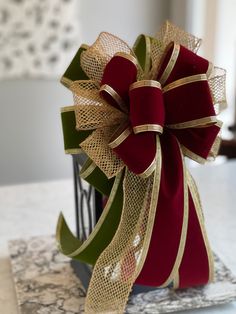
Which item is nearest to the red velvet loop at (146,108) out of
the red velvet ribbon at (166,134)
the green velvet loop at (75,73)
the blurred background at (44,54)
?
the red velvet ribbon at (166,134)

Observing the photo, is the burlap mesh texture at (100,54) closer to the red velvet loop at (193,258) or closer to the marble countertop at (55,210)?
the red velvet loop at (193,258)

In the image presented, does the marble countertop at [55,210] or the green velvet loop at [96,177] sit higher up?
the green velvet loop at [96,177]

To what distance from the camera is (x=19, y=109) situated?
8.48 ft

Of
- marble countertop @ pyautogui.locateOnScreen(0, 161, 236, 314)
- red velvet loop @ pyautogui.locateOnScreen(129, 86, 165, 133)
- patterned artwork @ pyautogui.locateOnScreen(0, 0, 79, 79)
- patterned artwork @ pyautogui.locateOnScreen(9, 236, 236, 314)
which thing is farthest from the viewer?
patterned artwork @ pyautogui.locateOnScreen(0, 0, 79, 79)

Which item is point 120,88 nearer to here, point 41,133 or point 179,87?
point 179,87

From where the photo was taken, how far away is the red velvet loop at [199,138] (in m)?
0.66

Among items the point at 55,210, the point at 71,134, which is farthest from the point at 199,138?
the point at 55,210

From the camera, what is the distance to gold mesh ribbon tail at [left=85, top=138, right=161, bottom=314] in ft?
2.16

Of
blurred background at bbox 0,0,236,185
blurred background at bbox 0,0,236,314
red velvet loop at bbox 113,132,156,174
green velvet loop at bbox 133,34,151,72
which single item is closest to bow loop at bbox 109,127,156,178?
red velvet loop at bbox 113,132,156,174

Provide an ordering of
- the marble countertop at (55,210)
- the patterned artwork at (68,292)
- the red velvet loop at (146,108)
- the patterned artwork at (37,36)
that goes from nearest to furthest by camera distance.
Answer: the red velvet loop at (146,108), the patterned artwork at (68,292), the marble countertop at (55,210), the patterned artwork at (37,36)

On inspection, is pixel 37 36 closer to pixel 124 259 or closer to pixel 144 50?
pixel 144 50

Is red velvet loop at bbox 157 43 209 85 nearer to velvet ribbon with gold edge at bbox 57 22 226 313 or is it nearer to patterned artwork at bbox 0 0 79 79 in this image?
velvet ribbon with gold edge at bbox 57 22 226 313

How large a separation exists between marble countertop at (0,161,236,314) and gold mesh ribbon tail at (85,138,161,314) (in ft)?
0.51

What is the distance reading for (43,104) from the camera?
2605 millimetres
